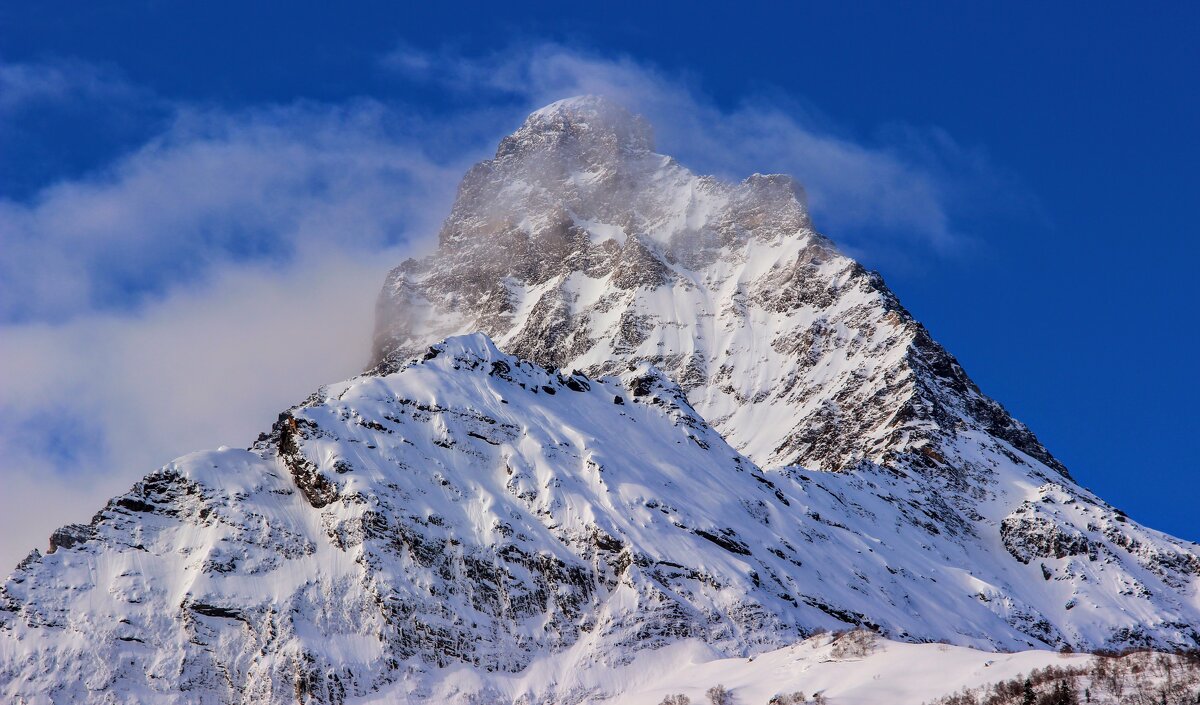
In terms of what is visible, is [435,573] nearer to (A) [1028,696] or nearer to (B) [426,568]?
(B) [426,568]

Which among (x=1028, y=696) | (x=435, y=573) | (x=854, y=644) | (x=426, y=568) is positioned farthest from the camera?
(x=426, y=568)

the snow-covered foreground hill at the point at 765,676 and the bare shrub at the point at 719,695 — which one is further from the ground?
the snow-covered foreground hill at the point at 765,676

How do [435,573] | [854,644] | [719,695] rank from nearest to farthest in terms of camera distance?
[719,695] < [854,644] < [435,573]

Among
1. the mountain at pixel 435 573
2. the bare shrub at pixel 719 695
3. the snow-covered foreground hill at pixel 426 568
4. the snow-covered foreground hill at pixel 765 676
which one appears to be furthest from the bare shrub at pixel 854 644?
the bare shrub at pixel 719 695

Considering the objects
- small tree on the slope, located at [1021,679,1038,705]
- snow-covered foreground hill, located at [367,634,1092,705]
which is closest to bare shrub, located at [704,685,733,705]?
snow-covered foreground hill, located at [367,634,1092,705]

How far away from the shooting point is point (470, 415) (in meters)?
180

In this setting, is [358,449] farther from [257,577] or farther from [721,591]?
[721,591]

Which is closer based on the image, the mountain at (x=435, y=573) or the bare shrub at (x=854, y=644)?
the mountain at (x=435, y=573)

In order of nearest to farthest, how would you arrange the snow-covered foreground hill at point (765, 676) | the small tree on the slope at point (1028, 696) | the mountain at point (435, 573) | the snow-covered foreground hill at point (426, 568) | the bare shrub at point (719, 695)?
the small tree on the slope at point (1028, 696) → the snow-covered foreground hill at point (765, 676) → the bare shrub at point (719, 695) → the mountain at point (435, 573) → the snow-covered foreground hill at point (426, 568)

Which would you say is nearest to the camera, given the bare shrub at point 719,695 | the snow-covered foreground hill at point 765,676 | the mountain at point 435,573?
the snow-covered foreground hill at point 765,676

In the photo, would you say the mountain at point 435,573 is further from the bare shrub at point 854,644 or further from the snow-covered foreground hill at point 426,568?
the bare shrub at point 854,644

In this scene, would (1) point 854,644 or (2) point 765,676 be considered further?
(1) point 854,644

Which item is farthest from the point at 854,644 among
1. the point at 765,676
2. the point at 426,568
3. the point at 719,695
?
the point at 426,568

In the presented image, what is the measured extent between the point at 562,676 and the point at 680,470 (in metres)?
43.7
